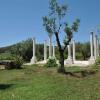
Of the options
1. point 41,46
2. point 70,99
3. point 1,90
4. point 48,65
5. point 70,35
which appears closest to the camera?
point 70,99

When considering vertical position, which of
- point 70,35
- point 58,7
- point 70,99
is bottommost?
point 70,99

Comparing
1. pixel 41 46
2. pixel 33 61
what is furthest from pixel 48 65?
pixel 41 46

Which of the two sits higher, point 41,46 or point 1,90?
point 41,46

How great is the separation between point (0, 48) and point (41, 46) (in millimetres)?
11727

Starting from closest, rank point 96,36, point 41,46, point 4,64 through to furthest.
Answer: point 4,64, point 96,36, point 41,46

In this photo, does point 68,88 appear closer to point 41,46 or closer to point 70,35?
point 70,35

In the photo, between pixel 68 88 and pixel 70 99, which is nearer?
pixel 70 99

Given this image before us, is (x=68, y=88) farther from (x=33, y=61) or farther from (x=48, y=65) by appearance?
(x=33, y=61)

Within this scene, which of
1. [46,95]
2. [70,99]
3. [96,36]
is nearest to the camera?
[70,99]

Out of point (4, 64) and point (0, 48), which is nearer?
point (4, 64)

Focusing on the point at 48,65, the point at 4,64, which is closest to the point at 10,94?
the point at 4,64

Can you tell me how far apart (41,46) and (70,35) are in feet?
152

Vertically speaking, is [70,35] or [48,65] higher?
[70,35]

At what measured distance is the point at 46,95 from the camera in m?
11.3
